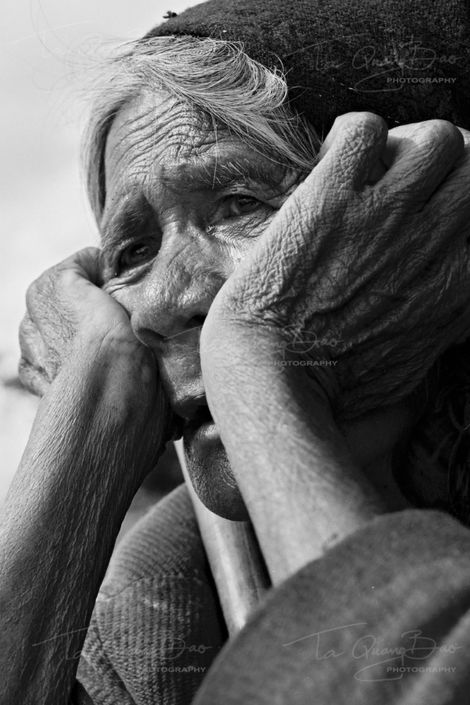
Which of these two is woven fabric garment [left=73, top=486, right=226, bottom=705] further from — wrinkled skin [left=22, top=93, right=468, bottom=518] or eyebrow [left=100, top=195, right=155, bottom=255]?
eyebrow [left=100, top=195, right=155, bottom=255]

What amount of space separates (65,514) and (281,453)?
0.60 meters

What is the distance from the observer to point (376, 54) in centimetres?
193

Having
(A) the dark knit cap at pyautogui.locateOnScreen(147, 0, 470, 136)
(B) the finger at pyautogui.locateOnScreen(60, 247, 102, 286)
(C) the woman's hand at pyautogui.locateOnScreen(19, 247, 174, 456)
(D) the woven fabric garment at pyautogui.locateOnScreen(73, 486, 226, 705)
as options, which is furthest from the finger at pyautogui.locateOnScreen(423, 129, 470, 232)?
(D) the woven fabric garment at pyautogui.locateOnScreen(73, 486, 226, 705)

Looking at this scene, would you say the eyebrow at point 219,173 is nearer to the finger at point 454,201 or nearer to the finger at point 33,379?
the finger at point 454,201

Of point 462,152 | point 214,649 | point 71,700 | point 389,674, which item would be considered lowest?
point 214,649

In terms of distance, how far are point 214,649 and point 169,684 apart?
0.13m

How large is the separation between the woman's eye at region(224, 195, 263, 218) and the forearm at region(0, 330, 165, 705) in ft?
1.16

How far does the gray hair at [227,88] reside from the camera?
1971mm

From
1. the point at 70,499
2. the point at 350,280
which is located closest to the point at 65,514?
the point at 70,499

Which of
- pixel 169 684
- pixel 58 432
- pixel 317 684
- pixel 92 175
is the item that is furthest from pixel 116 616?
pixel 317 684

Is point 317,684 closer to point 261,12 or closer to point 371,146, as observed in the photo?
point 371,146

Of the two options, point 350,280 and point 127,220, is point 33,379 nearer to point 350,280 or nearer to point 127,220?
point 127,220

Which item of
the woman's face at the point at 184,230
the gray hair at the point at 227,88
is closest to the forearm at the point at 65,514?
the woman's face at the point at 184,230

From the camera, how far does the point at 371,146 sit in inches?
64.4
